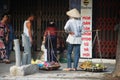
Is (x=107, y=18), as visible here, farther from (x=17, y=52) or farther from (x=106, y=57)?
(x=17, y=52)

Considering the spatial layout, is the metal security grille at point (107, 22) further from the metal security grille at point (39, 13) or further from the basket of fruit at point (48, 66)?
the basket of fruit at point (48, 66)

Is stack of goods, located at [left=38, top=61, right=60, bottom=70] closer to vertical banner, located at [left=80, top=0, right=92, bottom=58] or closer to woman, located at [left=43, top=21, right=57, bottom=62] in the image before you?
woman, located at [left=43, top=21, right=57, bottom=62]

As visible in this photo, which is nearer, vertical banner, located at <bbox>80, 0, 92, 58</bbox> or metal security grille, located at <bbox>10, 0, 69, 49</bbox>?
vertical banner, located at <bbox>80, 0, 92, 58</bbox>

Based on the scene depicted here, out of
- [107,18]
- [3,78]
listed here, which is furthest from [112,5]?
[3,78]

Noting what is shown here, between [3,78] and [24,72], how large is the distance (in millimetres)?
622

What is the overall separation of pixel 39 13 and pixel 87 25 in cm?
198

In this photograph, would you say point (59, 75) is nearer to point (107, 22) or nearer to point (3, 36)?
point (3, 36)

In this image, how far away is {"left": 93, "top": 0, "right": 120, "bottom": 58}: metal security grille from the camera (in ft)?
49.2

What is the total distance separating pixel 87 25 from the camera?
48.6ft

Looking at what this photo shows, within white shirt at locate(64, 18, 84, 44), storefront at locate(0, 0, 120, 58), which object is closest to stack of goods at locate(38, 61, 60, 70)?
white shirt at locate(64, 18, 84, 44)

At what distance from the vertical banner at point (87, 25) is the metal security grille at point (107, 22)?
333 millimetres

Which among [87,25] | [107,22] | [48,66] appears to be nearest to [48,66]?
[48,66]

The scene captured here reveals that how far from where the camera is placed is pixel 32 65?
12.1m

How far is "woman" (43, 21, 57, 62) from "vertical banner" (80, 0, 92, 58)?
1.11 metres
